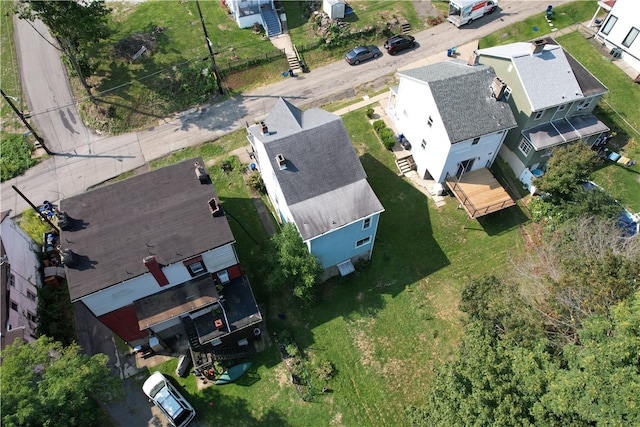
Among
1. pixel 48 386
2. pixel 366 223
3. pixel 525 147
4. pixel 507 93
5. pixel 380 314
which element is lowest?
pixel 380 314

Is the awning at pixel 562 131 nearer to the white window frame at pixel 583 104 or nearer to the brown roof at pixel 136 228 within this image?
the white window frame at pixel 583 104

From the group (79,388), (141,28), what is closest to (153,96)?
(141,28)

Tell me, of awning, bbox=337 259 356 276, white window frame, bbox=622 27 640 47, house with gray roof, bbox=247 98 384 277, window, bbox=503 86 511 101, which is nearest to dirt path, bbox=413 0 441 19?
white window frame, bbox=622 27 640 47

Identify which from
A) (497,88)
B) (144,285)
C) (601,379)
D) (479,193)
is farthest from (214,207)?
(497,88)

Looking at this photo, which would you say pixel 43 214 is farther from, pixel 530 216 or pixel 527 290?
pixel 530 216

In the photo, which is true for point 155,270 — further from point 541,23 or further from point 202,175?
point 541,23

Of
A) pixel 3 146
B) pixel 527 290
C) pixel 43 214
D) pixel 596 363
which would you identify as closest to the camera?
pixel 596 363

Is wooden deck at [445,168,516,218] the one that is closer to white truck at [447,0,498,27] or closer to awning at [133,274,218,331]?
awning at [133,274,218,331]
